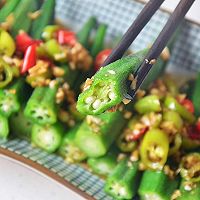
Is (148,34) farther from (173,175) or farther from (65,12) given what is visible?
(173,175)

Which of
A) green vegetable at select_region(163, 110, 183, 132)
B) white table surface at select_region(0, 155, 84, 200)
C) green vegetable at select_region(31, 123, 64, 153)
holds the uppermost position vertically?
green vegetable at select_region(163, 110, 183, 132)

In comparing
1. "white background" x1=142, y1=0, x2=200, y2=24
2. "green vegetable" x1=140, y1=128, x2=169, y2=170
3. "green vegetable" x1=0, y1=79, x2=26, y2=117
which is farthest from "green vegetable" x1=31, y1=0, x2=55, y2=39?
"green vegetable" x1=140, y1=128, x2=169, y2=170

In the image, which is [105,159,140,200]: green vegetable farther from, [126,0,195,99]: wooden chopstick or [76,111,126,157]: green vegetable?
[126,0,195,99]: wooden chopstick

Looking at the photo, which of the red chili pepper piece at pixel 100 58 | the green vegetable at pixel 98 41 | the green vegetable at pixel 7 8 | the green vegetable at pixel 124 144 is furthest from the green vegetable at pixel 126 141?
the green vegetable at pixel 7 8

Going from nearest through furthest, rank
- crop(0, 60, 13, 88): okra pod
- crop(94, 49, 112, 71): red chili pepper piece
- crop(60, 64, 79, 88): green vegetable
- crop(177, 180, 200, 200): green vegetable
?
1. crop(177, 180, 200, 200): green vegetable
2. crop(0, 60, 13, 88): okra pod
3. crop(60, 64, 79, 88): green vegetable
4. crop(94, 49, 112, 71): red chili pepper piece

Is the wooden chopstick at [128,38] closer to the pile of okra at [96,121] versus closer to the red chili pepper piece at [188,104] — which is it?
the pile of okra at [96,121]

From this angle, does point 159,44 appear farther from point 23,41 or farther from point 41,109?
point 23,41
